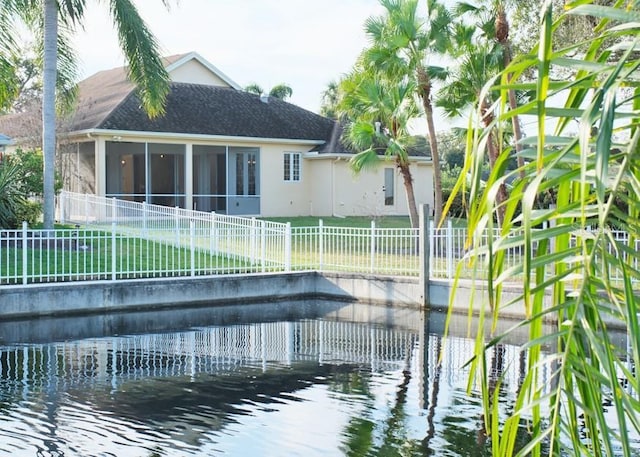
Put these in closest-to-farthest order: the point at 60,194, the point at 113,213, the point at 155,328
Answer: the point at 155,328 → the point at 113,213 → the point at 60,194

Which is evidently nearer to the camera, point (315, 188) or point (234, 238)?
point (234, 238)

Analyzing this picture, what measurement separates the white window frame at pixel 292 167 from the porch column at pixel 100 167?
7.83 metres

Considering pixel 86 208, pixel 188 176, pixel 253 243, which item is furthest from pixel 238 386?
pixel 188 176

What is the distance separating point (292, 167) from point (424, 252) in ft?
59.6

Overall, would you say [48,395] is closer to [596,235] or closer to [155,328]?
[155,328]

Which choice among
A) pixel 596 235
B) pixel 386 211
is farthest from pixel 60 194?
pixel 596 235

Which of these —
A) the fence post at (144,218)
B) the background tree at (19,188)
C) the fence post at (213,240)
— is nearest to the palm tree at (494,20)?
the fence post at (213,240)

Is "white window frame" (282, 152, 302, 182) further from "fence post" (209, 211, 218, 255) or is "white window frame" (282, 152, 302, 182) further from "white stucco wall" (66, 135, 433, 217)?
"fence post" (209, 211, 218, 255)

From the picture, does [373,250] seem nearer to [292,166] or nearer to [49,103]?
[49,103]

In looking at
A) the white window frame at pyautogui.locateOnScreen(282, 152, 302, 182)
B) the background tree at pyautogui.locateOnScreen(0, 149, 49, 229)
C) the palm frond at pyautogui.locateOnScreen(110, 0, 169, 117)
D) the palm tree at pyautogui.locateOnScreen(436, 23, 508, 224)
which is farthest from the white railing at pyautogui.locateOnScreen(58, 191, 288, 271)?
the white window frame at pyautogui.locateOnScreen(282, 152, 302, 182)

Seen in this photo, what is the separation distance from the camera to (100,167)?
2833 cm

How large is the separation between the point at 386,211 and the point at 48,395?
26.4m

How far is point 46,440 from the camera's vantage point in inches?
310

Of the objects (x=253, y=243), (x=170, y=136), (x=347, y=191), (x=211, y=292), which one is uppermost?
(x=170, y=136)
